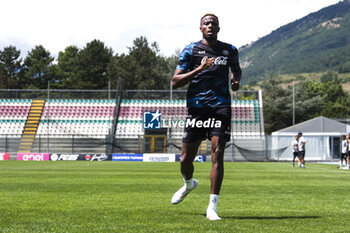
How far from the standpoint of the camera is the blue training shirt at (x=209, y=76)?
21.3ft

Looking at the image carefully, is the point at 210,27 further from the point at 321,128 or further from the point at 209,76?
the point at 321,128

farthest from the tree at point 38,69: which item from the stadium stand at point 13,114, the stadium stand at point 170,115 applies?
the stadium stand at point 170,115

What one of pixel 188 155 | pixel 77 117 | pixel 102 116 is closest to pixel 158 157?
pixel 102 116

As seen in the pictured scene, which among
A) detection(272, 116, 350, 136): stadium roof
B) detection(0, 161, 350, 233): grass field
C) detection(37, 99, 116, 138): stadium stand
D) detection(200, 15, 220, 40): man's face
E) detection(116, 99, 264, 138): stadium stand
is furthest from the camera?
detection(37, 99, 116, 138): stadium stand

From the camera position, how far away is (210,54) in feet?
21.5

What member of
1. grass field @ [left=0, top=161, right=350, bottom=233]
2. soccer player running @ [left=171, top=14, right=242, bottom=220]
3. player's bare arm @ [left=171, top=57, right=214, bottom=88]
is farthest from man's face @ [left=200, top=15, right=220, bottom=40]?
grass field @ [left=0, top=161, right=350, bottom=233]

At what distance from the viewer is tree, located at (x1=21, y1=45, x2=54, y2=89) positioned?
288ft

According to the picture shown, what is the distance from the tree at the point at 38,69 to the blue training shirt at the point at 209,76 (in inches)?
3313

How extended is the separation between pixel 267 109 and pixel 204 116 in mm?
72020

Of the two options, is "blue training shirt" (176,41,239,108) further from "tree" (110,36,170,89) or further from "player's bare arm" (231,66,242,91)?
"tree" (110,36,170,89)

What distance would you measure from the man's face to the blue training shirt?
152 mm

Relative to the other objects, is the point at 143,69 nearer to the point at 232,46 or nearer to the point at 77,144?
the point at 77,144

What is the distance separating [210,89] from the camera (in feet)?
21.3

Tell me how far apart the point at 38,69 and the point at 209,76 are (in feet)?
282
